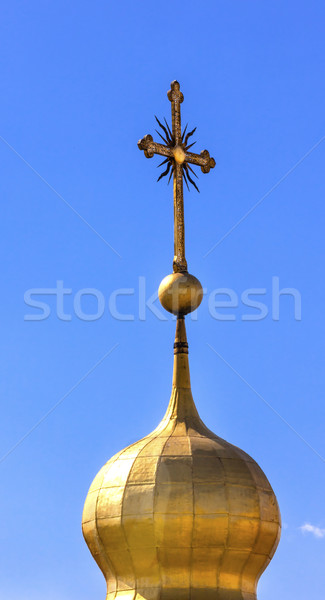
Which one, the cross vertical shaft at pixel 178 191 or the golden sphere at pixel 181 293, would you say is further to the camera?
the cross vertical shaft at pixel 178 191

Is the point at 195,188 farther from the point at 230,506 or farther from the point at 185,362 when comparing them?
the point at 230,506

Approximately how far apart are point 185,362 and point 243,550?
450 centimetres

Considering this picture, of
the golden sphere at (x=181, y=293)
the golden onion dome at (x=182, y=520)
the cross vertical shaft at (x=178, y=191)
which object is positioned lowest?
the golden onion dome at (x=182, y=520)

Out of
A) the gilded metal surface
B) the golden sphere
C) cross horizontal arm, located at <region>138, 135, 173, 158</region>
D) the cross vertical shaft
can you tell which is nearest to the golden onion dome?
the gilded metal surface

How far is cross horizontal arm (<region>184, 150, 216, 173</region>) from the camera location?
31516 millimetres

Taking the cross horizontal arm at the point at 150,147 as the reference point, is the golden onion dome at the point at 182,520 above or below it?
below

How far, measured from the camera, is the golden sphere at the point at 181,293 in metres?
29.8

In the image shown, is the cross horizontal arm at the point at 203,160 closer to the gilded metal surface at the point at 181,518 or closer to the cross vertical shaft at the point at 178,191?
the cross vertical shaft at the point at 178,191

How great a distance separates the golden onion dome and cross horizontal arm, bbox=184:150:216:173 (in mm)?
6439

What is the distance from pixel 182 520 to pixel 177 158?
8.55m

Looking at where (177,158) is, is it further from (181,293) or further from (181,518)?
(181,518)

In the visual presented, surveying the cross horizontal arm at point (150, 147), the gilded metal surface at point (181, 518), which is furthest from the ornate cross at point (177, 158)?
the gilded metal surface at point (181, 518)

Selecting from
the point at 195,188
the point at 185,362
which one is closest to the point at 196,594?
the point at 185,362

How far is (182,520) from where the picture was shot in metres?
26.9
